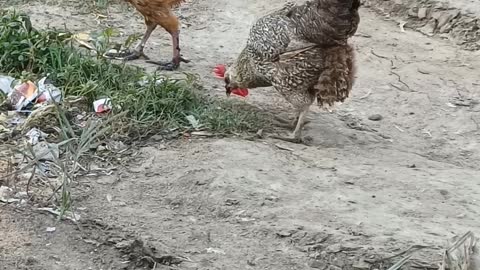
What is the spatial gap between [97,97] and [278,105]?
1.36 metres

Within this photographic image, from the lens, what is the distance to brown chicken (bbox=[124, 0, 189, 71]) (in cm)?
609

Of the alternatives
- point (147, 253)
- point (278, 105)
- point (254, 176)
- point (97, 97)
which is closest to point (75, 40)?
point (97, 97)

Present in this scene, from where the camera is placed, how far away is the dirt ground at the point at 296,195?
3611 millimetres

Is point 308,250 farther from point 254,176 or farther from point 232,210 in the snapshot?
point 254,176

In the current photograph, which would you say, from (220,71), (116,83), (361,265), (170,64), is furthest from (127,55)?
(361,265)

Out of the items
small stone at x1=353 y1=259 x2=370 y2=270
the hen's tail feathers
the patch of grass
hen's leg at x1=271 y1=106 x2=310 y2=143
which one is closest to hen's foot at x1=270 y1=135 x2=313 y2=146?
hen's leg at x1=271 y1=106 x2=310 y2=143

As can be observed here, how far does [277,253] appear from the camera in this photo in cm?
362

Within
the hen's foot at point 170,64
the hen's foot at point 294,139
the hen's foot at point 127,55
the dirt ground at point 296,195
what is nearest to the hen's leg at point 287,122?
the dirt ground at point 296,195

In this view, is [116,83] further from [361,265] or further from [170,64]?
[361,265]

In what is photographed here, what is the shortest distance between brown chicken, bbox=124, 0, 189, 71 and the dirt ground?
0.21 m

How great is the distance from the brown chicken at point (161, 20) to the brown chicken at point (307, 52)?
102 cm

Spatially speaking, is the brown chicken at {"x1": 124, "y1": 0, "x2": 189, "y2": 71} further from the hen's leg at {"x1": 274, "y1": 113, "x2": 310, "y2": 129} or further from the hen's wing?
the hen's leg at {"x1": 274, "y1": 113, "x2": 310, "y2": 129}

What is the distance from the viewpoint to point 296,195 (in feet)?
13.7

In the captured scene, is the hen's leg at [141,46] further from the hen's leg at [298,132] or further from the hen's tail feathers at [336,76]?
the hen's tail feathers at [336,76]
